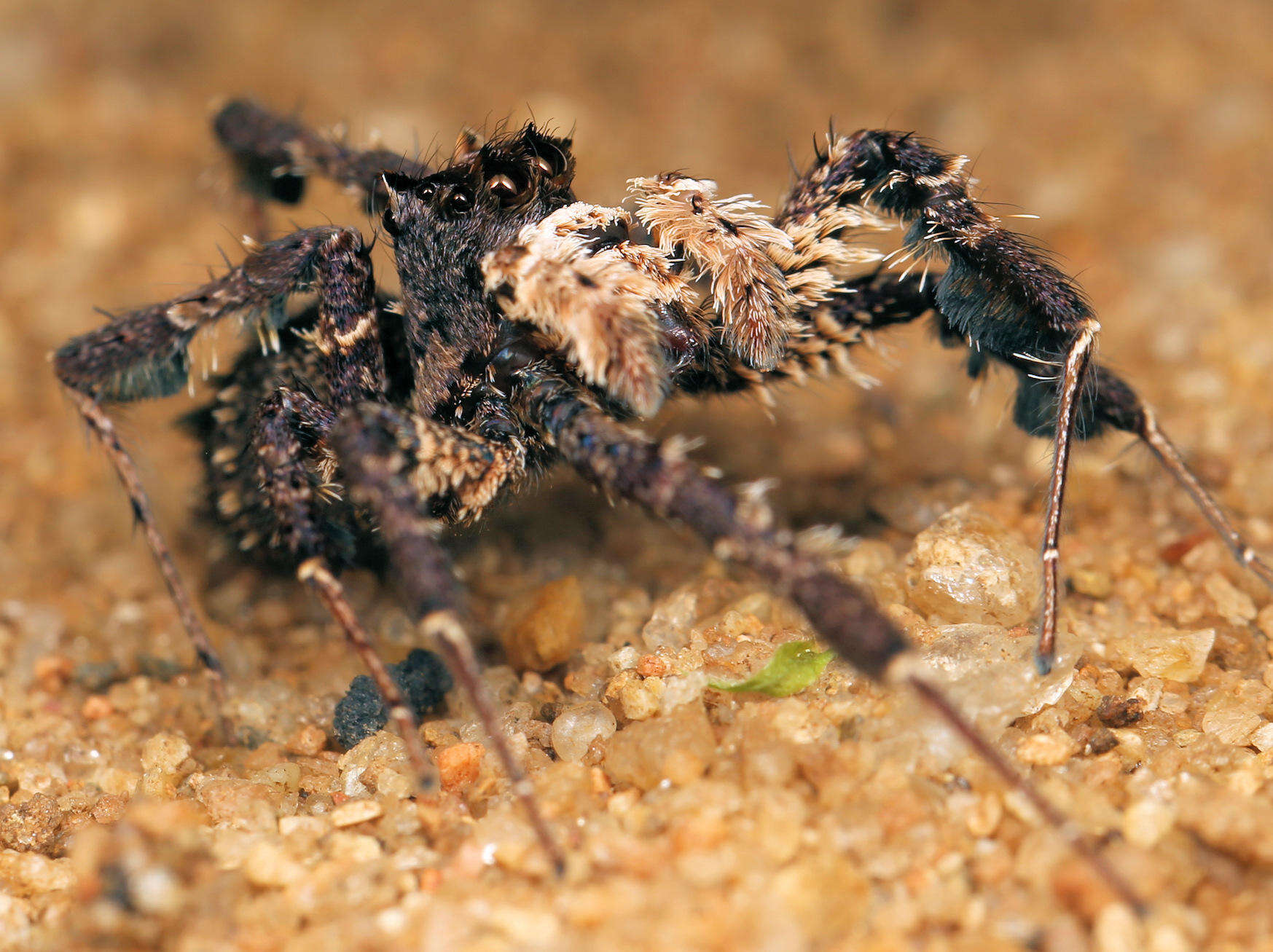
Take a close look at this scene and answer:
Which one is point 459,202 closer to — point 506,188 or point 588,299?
point 506,188

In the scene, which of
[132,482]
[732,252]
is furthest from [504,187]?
[132,482]

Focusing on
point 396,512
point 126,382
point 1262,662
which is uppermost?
point 126,382

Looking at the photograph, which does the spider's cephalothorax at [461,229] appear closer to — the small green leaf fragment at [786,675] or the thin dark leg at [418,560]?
the thin dark leg at [418,560]

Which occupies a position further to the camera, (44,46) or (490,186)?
(44,46)

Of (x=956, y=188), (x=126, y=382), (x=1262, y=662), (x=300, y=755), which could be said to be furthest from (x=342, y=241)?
(x=1262, y=662)

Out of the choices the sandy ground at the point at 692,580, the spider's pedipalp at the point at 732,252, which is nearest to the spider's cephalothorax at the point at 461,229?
the spider's pedipalp at the point at 732,252

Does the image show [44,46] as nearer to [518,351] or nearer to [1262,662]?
[518,351]
